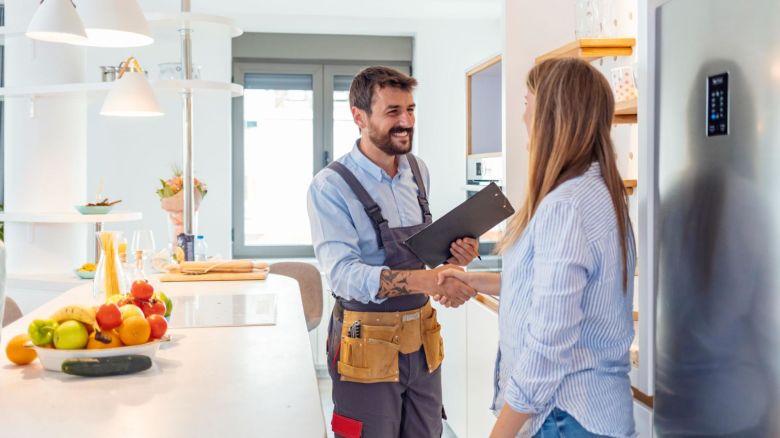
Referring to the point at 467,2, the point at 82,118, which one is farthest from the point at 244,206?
the point at 467,2

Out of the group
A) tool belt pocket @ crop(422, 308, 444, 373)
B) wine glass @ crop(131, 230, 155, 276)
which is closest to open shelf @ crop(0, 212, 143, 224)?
wine glass @ crop(131, 230, 155, 276)

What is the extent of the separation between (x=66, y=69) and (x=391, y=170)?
8.17 ft

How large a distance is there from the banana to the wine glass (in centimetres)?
73

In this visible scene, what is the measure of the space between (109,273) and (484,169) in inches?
90.0

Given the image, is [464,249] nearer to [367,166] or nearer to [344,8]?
[367,166]

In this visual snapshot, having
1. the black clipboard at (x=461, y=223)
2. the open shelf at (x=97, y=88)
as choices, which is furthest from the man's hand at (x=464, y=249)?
the open shelf at (x=97, y=88)

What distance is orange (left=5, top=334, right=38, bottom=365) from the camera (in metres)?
1.73

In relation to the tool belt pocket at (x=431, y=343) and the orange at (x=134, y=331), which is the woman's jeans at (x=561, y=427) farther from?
the tool belt pocket at (x=431, y=343)

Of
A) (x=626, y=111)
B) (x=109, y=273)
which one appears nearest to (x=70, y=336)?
(x=109, y=273)

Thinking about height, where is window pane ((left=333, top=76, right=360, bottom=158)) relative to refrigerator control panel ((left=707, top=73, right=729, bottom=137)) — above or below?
above

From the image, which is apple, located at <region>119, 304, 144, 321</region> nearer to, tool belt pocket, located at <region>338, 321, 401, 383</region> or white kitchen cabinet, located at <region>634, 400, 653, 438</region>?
tool belt pocket, located at <region>338, 321, 401, 383</region>

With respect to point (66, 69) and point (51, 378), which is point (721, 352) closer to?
point (51, 378)

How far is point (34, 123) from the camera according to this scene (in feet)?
14.0

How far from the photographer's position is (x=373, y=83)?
2559 millimetres
